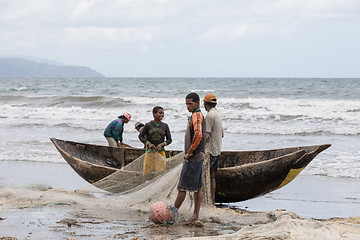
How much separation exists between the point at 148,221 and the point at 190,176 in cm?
82

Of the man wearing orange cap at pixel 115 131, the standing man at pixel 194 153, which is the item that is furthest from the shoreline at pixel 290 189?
the standing man at pixel 194 153

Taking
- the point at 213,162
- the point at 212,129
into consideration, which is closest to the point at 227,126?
the point at 213,162

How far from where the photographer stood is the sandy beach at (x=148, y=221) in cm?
475

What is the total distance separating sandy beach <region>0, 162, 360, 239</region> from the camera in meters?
4.75

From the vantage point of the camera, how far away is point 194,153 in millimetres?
5316

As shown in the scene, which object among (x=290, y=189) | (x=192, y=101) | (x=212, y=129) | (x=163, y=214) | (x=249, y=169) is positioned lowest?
(x=290, y=189)

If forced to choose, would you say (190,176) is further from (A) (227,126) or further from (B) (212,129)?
(A) (227,126)

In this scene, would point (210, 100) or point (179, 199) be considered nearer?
point (179, 199)

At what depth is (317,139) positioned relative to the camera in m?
14.4

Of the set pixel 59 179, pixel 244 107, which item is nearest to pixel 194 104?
pixel 59 179

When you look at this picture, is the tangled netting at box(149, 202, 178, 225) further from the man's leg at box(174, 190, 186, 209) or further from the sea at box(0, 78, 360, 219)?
the sea at box(0, 78, 360, 219)

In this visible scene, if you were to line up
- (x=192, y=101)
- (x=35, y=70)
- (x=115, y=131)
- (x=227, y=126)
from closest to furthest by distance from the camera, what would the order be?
1. (x=192, y=101)
2. (x=115, y=131)
3. (x=227, y=126)
4. (x=35, y=70)

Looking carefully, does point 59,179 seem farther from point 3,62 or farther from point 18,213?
point 3,62

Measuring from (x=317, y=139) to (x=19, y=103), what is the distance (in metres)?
20.7
